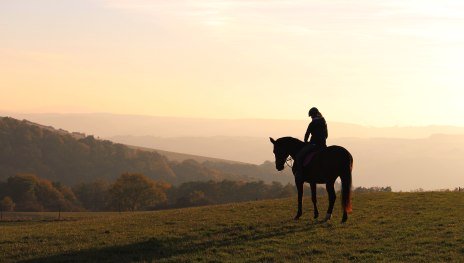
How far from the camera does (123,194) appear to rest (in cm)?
10725

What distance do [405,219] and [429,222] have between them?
1.18 m

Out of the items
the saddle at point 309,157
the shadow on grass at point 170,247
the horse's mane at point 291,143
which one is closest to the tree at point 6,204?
the shadow on grass at point 170,247

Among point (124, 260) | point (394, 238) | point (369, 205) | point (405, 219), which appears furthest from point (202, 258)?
point (369, 205)

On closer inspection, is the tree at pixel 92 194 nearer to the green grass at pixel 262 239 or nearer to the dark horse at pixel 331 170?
the green grass at pixel 262 239

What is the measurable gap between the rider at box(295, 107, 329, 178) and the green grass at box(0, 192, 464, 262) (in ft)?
8.45

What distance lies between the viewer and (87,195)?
139 meters

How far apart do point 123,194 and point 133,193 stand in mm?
2101

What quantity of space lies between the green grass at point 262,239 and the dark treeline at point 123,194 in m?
84.1

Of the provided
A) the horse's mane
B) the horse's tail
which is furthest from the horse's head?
the horse's tail

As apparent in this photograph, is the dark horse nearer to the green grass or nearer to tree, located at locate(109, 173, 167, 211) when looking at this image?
the green grass

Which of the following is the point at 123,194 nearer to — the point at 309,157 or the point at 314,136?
the point at 314,136

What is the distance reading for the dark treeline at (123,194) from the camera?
108 m

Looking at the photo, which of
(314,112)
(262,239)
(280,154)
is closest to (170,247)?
(262,239)

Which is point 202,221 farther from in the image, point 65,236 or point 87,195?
point 87,195
